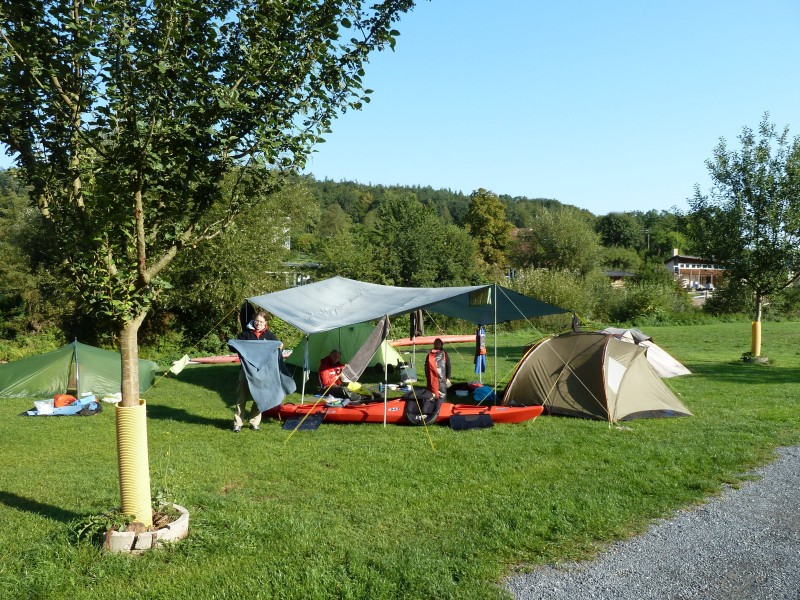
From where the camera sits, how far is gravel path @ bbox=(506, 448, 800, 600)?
442 cm

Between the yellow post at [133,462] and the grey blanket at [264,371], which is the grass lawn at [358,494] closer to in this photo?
the yellow post at [133,462]

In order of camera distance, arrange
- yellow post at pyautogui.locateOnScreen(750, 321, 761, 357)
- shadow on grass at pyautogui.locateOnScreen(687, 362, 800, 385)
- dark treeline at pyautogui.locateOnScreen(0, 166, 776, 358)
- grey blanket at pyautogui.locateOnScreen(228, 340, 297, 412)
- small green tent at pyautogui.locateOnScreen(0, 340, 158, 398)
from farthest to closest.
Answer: dark treeline at pyautogui.locateOnScreen(0, 166, 776, 358) < yellow post at pyautogui.locateOnScreen(750, 321, 761, 357) < shadow on grass at pyautogui.locateOnScreen(687, 362, 800, 385) < small green tent at pyautogui.locateOnScreen(0, 340, 158, 398) < grey blanket at pyautogui.locateOnScreen(228, 340, 297, 412)

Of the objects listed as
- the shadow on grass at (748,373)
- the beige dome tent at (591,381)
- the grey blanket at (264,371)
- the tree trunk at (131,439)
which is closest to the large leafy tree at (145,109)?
the tree trunk at (131,439)

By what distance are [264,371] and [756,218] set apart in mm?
15315

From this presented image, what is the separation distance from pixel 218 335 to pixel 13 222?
36.1ft

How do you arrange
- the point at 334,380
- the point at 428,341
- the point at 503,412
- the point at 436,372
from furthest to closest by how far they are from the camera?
the point at 428,341
the point at 334,380
the point at 436,372
the point at 503,412

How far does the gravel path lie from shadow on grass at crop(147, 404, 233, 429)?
6666mm

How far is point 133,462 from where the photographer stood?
196 inches

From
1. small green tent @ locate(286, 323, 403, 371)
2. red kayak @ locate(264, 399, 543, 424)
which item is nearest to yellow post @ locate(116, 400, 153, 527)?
red kayak @ locate(264, 399, 543, 424)

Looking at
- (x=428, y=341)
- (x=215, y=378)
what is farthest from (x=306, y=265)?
(x=215, y=378)

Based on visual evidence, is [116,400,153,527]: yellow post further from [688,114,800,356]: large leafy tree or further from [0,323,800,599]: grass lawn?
[688,114,800,356]: large leafy tree

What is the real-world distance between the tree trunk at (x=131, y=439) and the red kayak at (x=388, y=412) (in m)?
5.25

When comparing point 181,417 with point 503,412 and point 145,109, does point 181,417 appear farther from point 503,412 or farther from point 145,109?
point 145,109

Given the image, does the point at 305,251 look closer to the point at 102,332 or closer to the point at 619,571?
the point at 102,332
